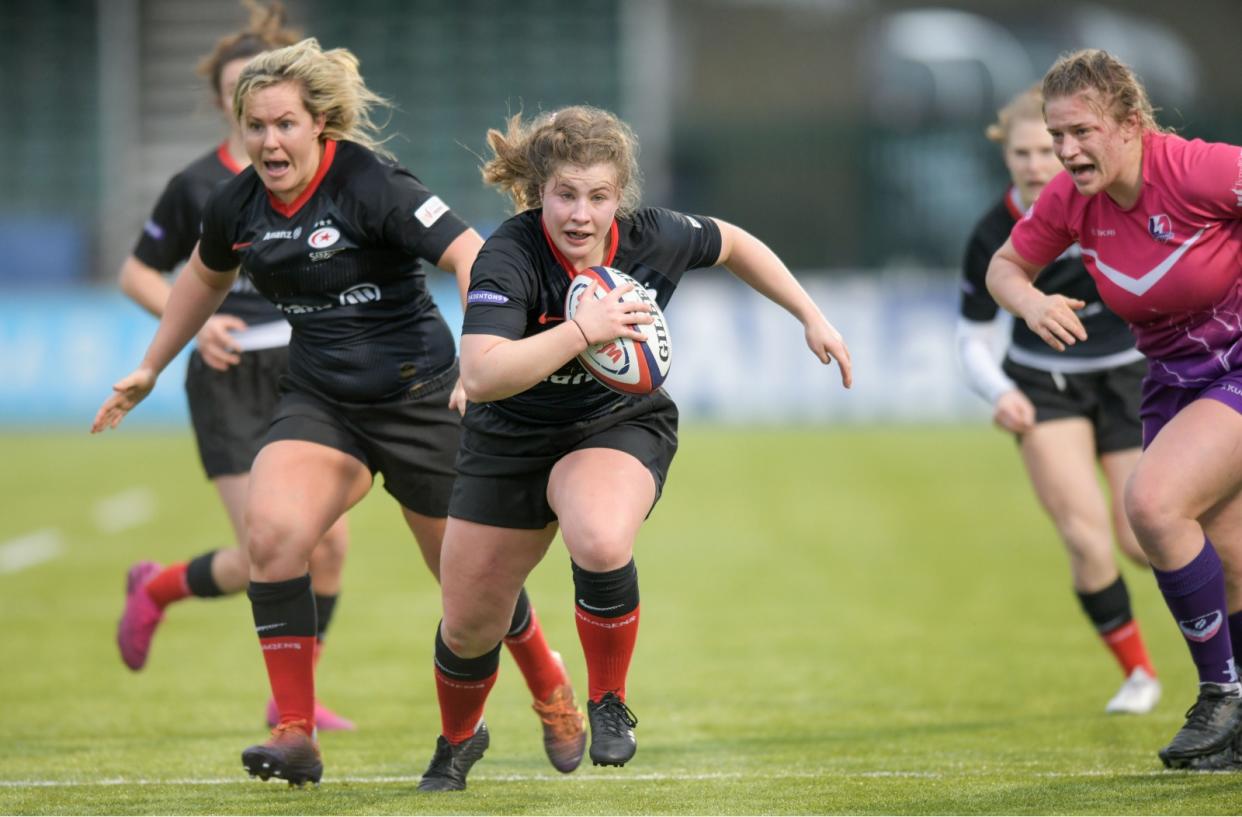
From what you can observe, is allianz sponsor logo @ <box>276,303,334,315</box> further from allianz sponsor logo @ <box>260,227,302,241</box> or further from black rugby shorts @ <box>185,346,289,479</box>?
black rugby shorts @ <box>185,346,289,479</box>

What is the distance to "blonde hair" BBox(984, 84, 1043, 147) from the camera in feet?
21.5

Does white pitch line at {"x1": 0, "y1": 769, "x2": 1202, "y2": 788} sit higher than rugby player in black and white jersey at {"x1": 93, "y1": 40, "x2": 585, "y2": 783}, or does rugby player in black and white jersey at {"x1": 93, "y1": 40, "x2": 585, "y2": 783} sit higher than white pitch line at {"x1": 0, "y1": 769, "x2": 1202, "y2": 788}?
rugby player in black and white jersey at {"x1": 93, "y1": 40, "x2": 585, "y2": 783}

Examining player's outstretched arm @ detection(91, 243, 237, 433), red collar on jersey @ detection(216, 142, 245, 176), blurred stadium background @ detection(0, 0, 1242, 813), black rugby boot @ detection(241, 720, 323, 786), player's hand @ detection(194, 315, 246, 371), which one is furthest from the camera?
red collar on jersey @ detection(216, 142, 245, 176)

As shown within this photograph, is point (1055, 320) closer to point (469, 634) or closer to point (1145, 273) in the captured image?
point (1145, 273)

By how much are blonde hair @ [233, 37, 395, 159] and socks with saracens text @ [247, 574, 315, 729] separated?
142cm

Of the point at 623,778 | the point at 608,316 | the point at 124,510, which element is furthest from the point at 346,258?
the point at 124,510

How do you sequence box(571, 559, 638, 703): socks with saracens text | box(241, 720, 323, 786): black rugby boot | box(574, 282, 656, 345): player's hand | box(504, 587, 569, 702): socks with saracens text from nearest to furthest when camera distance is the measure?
box(574, 282, 656, 345): player's hand < box(571, 559, 638, 703): socks with saracens text < box(241, 720, 323, 786): black rugby boot < box(504, 587, 569, 702): socks with saracens text

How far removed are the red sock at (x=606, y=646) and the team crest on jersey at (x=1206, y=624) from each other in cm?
163

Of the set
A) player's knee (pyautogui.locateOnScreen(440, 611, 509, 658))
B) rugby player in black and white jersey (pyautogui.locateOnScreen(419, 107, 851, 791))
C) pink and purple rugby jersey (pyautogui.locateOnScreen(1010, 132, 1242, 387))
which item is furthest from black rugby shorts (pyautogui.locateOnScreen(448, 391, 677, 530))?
pink and purple rugby jersey (pyautogui.locateOnScreen(1010, 132, 1242, 387))

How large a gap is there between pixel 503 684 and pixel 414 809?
3.25m

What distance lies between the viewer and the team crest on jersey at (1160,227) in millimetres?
4984

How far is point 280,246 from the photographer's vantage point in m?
5.36

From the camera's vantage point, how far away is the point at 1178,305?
5.06 meters

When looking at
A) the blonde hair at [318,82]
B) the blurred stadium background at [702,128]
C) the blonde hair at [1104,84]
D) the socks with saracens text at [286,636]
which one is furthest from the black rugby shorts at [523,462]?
the blurred stadium background at [702,128]
